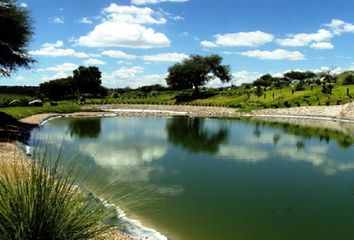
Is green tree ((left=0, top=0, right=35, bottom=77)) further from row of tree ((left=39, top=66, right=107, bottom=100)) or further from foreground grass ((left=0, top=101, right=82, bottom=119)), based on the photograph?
row of tree ((left=39, top=66, right=107, bottom=100))

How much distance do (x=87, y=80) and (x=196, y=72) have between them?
128 feet

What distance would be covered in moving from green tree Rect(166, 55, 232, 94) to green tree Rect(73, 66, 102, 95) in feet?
93.6

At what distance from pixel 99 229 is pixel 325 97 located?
85983 mm

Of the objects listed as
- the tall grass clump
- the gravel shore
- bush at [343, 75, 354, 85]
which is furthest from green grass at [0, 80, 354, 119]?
the tall grass clump

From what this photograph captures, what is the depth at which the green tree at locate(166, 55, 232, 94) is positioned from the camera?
408 feet

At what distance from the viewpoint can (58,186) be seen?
6.76 m

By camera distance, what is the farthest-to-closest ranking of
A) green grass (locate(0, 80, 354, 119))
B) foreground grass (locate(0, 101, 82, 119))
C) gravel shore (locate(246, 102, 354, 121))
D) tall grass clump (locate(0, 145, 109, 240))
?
green grass (locate(0, 80, 354, 119)) → gravel shore (locate(246, 102, 354, 121)) → foreground grass (locate(0, 101, 82, 119)) → tall grass clump (locate(0, 145, 109, 240))

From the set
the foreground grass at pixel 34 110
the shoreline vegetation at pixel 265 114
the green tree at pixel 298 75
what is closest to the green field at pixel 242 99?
the foreground grass at pixel 34 110

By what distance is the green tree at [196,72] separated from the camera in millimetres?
124312

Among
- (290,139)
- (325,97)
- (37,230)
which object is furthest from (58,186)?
(325,97)

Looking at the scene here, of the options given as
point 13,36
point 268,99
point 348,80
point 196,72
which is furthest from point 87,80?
point 13,36

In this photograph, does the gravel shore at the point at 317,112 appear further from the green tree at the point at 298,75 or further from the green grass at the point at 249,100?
the green tree at the point at 298,75

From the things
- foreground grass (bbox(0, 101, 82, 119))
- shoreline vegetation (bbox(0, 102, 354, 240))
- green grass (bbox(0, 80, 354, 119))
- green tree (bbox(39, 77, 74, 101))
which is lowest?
shoreline vegetation (bbox(0, 102, 354, 240))

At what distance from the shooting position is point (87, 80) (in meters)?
140
